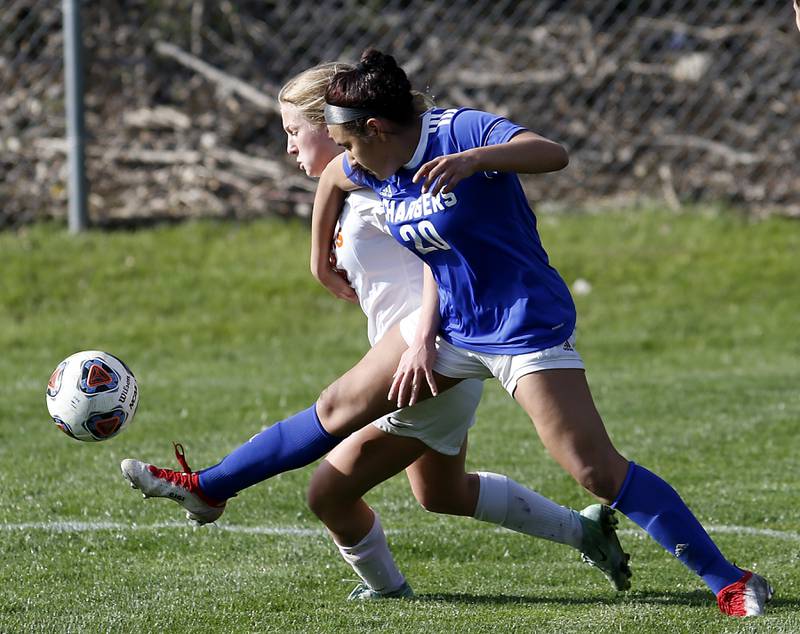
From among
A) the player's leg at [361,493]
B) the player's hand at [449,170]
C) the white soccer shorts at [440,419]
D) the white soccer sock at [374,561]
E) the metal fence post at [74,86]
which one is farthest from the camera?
the metal fence post at [74,86]

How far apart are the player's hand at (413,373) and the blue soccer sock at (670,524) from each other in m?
0.67

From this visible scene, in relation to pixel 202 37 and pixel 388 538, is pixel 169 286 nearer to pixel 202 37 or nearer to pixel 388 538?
pixel 202 37

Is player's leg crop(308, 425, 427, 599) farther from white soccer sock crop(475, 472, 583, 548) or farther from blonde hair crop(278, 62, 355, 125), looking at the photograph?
blonde hair crop(278, 62, 355, 125)

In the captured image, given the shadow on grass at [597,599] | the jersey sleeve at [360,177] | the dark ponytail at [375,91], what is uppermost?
the dark ponytail at [375,91]

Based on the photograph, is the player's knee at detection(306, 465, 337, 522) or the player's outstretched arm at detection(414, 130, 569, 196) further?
the player's knee at detection(306, 465, 337, 522)

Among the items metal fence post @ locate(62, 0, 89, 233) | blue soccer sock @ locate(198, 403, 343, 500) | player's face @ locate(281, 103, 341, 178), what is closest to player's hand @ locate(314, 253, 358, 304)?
player's face @ locate(281, 103, 341, 178)

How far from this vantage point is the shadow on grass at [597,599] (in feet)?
14.4

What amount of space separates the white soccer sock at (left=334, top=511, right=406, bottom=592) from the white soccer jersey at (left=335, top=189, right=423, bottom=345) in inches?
26.8

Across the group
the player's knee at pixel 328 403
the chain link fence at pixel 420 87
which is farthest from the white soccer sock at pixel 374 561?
the chain link fence at pixel 420 87

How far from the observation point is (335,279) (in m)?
4.48

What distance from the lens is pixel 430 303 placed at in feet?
13.3

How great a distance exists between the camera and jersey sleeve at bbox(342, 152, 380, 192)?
406cm

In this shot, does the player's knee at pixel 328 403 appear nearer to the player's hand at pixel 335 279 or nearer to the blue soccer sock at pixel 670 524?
the player's hand at pixel 335 279

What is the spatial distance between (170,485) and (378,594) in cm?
82
